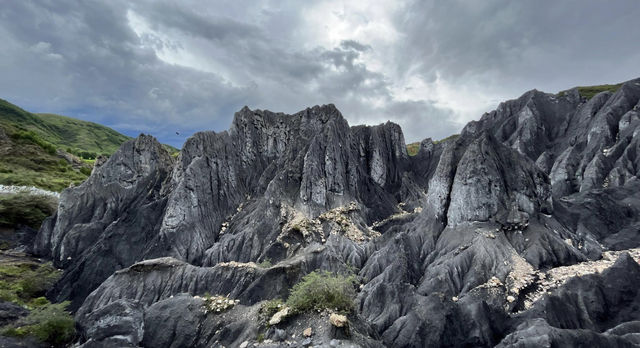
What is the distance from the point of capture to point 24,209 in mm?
65562

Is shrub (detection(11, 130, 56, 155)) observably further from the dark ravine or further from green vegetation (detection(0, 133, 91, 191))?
the dark ravine

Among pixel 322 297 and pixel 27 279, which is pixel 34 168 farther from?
pixel 322 297

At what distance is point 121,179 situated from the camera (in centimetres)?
6288

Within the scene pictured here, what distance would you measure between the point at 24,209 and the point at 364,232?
66.3 metres

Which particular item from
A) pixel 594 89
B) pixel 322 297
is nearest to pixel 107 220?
pixel 322 297

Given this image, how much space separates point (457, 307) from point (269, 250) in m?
28.6

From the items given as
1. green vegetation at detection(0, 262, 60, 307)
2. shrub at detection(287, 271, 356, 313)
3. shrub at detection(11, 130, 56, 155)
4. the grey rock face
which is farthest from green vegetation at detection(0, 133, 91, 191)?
shrub at detection(287, 271, 356, 313)

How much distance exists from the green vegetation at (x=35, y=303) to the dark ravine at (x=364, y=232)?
4.96 ft

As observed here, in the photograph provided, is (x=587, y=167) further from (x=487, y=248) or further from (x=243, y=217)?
(x=243, y=217)

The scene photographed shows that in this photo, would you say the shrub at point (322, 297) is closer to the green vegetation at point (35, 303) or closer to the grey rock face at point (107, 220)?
the green vegetation at point (35, 303)

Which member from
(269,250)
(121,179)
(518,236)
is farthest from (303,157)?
(518,236)

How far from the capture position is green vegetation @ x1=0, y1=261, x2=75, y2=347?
2389 cm

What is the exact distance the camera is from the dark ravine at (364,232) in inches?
1010

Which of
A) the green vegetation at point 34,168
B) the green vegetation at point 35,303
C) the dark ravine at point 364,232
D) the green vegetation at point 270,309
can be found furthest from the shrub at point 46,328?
the green vegetation at point 34,168
